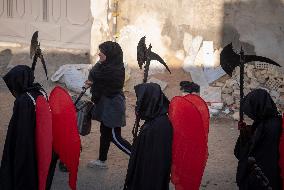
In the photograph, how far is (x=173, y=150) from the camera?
4.59 metres

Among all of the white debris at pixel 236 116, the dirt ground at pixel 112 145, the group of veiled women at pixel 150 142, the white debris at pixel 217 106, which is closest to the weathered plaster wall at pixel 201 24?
the dirt ground at pixel 112 145

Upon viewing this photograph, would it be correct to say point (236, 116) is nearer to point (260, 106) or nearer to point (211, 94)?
point (211, 94)

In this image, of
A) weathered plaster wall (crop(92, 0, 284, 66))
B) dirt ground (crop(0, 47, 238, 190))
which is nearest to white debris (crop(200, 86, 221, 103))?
dirt ground (crop(0, 47, 238, 190))

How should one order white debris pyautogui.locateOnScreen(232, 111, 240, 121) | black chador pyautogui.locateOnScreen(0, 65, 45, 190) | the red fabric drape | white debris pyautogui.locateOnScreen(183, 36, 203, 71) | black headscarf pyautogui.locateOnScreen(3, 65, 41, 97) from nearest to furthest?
1. black chador pyautogui.locateOnScreen(0, 65, 45, 190)
2. black headscarf pyautogui.locateOnScreen(3, 65, 41, 97)
3. the red fabric drape
4. white debris pyautogui.locateOnScreen(232, 111, 240, 121)
5. white debris pyautogui.locateOnScreen(183, 36, 203, 71)

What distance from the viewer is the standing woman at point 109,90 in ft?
20.2

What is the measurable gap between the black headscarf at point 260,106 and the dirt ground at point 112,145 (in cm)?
205

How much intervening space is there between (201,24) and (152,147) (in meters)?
6.87

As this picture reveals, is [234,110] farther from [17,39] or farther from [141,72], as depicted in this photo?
[17,39]

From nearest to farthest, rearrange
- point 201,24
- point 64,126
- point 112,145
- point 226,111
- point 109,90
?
point 64,126, point 109,90, point 112,145, point 226,111, point 201,24

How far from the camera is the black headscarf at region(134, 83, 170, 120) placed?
454 centimetres

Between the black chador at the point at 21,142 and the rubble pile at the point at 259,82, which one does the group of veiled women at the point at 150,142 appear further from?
the rubble pile at the point at 259,82

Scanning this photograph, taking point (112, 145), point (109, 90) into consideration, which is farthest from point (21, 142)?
point (112, 145)

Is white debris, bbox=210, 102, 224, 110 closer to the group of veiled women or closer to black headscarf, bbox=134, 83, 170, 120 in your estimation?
the group of veiled women

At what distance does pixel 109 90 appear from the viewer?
625 cm
